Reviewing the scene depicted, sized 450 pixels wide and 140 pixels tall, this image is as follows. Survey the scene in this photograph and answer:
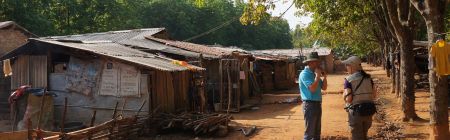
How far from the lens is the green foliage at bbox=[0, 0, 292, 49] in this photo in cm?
3366

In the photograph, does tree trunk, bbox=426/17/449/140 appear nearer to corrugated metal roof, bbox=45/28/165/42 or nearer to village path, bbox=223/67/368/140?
village path, bbox=223/67/368/140

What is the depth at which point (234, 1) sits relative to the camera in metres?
74.0

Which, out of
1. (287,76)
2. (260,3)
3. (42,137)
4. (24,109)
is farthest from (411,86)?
(287,76)

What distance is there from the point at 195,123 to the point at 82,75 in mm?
3775

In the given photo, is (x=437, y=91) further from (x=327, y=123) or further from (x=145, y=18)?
(x=145, y=18)

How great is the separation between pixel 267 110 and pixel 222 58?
2.74 meters

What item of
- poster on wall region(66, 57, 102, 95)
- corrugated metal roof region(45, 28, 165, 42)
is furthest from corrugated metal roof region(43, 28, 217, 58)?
poster on wall region(66, 57, 102, 95)

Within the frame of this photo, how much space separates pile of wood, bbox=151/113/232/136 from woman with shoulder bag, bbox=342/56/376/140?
512 cm

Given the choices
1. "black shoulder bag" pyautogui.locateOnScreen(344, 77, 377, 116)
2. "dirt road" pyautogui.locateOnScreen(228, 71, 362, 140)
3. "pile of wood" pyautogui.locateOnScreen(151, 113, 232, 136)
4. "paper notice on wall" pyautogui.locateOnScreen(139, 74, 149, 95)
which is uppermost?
"paper notice on wall" pyautogui.locateOnScreen(139, 74, 149, 95)

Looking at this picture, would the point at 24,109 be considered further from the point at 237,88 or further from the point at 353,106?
the point at 353,106

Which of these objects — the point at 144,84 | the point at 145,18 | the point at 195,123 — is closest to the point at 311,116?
the point at 195,123

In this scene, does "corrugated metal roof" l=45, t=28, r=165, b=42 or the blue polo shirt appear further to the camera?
"corrugated metal roof" l=45, t=28, r=165, b=42

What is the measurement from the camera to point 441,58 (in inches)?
302

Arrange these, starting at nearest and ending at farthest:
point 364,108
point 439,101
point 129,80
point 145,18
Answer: point 364,108
point 439,101
point 129,80
point 145,18
